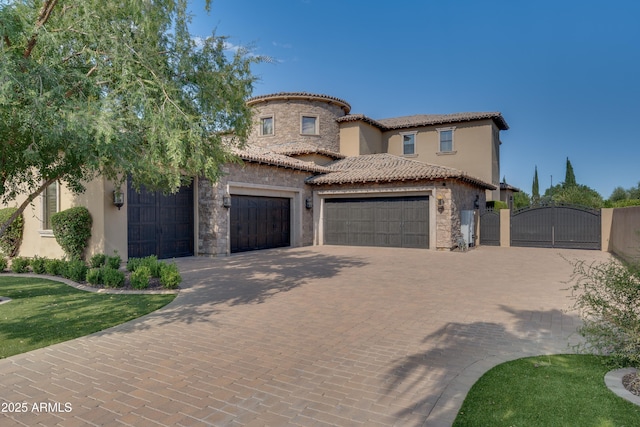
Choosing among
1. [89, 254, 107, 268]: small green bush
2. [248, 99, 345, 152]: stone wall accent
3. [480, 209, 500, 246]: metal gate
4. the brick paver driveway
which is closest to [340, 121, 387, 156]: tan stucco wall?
[248, 99, 345, 152]: stone wall accent

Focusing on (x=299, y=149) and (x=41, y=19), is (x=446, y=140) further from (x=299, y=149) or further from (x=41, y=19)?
(x=41, y=19)

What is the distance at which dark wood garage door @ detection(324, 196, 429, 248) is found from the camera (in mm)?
18156

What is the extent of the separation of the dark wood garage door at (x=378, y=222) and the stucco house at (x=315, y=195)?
50 millimetres

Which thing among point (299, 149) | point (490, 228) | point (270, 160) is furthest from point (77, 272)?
point (490, 228)

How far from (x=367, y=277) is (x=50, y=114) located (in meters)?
7.99

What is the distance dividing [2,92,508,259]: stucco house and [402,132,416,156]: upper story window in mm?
74

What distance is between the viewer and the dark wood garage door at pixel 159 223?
1316 cm

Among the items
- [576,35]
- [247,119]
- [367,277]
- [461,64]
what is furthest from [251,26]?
[576,35]

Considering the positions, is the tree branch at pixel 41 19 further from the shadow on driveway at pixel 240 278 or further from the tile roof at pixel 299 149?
the tile roof at pixel 299 149

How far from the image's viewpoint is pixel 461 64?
A: 849 inches

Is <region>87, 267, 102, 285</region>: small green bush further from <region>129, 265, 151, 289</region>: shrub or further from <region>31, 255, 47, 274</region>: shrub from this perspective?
<region>31, 255, 47, 274</region>: shrub

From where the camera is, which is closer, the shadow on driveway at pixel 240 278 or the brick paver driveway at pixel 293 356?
the brick paver driveway at pixel 293 356

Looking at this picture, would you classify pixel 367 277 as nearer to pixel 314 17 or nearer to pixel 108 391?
pixel 108 391

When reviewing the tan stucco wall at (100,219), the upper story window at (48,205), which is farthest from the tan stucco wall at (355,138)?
the upper story window at (48,205)
